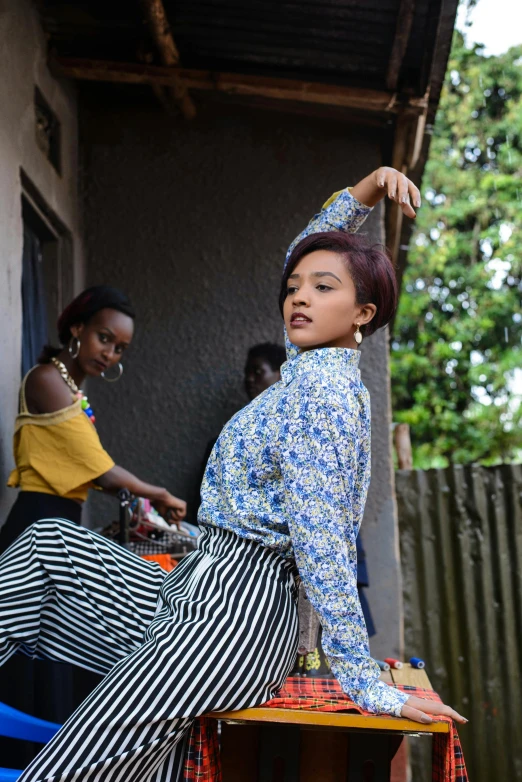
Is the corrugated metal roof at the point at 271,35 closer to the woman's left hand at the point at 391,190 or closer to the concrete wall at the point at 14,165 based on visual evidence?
the concrete wall at the point at 14,165

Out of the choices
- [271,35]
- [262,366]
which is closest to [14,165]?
[271,35]

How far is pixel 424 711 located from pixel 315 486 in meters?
0.53

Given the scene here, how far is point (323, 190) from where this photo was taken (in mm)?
5316

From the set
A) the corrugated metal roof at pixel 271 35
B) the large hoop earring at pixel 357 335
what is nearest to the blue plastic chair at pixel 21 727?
the large hoop earring at pixel 357 335

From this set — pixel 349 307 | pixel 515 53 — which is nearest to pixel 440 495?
pixel 349 307

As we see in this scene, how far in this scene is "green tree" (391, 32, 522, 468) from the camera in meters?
13.8

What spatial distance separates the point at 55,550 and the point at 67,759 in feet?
1.64

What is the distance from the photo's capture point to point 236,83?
4.67 meters

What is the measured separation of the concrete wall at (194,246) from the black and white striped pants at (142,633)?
9.84ft

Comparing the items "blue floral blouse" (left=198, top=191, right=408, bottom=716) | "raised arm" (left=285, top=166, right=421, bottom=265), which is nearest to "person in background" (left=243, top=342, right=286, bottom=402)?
"raised arm" (left=285, top=166, right=421, bottom=265)

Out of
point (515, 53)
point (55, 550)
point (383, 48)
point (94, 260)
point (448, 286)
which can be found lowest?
point (55, 550)

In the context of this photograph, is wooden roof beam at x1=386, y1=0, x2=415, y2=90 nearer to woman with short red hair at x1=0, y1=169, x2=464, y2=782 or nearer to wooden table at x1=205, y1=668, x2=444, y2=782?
woman with short red hair at x1=0, y1=169, x2=464, y2=782

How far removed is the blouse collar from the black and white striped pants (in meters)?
0.43

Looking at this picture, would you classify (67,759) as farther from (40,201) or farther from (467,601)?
(467,601)
